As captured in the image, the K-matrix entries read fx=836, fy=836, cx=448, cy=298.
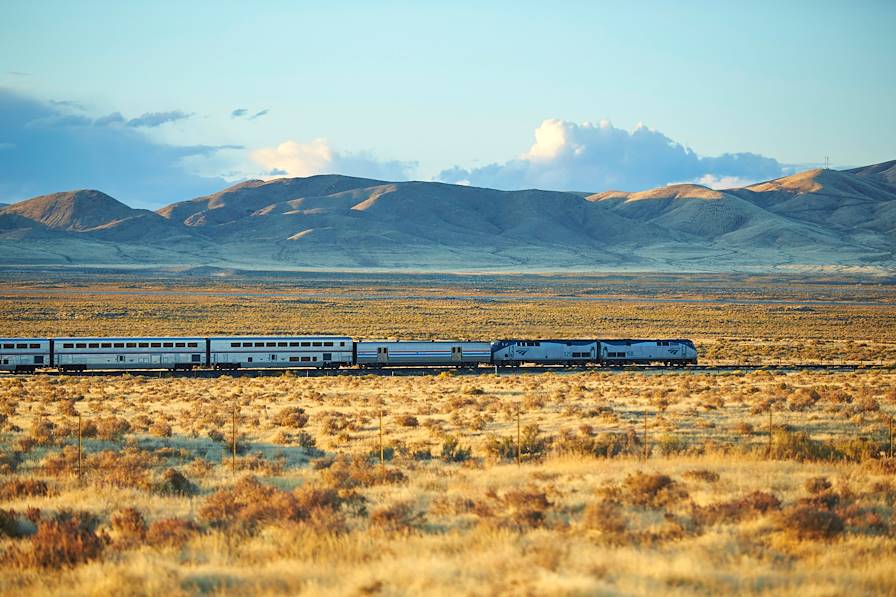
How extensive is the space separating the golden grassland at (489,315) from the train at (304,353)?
341 inches

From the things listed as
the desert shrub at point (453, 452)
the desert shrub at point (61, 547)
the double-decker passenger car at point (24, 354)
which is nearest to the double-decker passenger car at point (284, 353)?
the double-decker passenger car at point (24, 354)

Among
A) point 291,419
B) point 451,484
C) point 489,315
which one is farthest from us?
point 489,315

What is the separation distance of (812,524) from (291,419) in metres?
18.9

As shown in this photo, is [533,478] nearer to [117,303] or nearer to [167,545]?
[167,545]

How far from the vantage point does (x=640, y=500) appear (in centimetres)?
1603

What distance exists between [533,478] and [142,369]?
3897 centimetres

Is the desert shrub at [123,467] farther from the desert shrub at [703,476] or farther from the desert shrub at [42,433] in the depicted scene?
the desert shrub at [703,476]

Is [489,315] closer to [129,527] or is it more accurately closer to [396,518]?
[396,518]

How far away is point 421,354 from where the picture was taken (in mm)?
53219

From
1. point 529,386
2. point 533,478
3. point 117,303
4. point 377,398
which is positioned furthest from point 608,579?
point 117,303

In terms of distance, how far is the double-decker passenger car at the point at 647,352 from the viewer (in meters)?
55.3

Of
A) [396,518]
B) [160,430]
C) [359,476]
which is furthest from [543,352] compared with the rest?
[396,518]

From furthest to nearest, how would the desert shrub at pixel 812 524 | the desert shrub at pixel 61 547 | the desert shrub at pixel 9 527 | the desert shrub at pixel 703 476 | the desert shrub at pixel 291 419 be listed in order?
the desert shrub at pixel 291 419 → the desert shrub at pixel 703 476 → the desert shrub at pixel 9 527 → the desert shrub at pixel 812 524 → the desert shrub at pixel 61 547

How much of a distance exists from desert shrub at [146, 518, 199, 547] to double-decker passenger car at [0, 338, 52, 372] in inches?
1604
